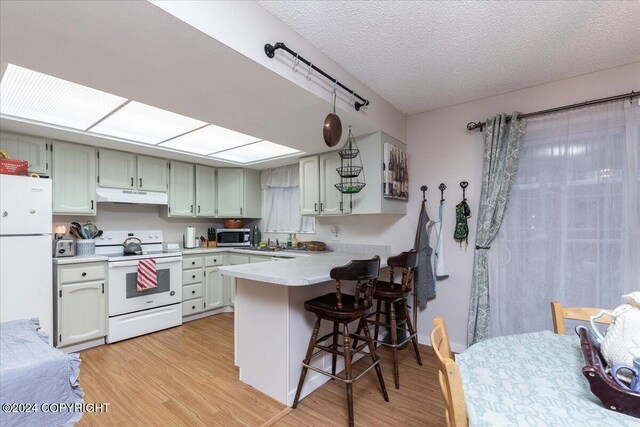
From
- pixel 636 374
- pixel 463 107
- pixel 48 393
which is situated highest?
pixel 463 107

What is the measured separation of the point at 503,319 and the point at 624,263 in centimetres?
96

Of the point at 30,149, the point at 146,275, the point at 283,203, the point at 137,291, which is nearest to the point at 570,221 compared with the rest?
the point at 283,203

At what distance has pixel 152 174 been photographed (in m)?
3.76

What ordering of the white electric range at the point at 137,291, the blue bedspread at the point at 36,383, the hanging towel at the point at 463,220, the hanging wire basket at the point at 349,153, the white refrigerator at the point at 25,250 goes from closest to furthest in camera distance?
the blue bedspread at the point at 36,383, the white refrigerator at the point at 25,250, the hanging wire basket at the point at 349,153, the hanging towel at the point at 463,220, the white electric range at the point at 137,291

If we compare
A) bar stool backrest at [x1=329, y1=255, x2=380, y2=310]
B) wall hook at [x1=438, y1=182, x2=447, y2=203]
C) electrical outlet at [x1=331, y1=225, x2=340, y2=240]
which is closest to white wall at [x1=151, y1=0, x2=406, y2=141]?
bar stool backrest at [x1=329, y1=255, x2=380, y2=310]

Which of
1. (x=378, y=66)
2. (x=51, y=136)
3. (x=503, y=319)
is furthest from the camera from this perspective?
(x=51, y=136)

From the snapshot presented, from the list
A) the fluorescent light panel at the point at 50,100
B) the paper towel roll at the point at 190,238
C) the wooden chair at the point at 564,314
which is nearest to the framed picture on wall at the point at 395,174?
the wooden chair at the point at 564,314

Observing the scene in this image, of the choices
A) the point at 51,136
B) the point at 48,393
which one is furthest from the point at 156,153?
the point at 48,393

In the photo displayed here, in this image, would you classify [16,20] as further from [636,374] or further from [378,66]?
[636,374]

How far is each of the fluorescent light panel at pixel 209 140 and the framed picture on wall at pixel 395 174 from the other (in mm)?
1421

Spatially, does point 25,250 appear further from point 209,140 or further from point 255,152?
point 255,152

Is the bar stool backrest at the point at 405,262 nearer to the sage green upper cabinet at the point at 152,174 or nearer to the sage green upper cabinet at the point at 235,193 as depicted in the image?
the sage green upper cabinet at the point at 235,193

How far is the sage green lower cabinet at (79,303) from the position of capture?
278 cm

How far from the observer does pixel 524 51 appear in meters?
2.03
